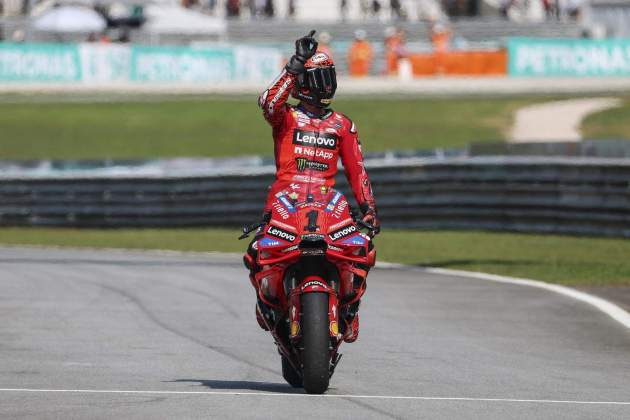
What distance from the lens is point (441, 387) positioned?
7875 mm

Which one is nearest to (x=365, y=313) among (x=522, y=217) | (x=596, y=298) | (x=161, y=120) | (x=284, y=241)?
(x=596, y=298)

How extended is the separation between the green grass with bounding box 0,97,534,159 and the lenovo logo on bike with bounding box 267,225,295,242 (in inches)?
871

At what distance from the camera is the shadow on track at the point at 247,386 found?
7.81 metres

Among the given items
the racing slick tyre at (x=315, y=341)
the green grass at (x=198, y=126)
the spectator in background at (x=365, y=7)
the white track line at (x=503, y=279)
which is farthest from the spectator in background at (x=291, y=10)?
the racing slick tyre at (x=315, y=341)

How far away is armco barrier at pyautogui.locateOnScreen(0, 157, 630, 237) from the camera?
740 inches

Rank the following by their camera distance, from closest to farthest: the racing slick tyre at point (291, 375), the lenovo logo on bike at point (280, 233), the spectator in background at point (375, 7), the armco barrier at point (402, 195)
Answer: the lenovo logo on bike at point (280, 233) < the racing slick tyre at point (291, 375) < the armco barrier at point (402, 195) < the spectator in background at point (375, 7)

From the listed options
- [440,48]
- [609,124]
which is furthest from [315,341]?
[440,48]

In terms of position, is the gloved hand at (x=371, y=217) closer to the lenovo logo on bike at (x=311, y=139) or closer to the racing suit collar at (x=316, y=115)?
the lenovo logo on bike at (x=311, y=139)

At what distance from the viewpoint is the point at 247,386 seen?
7977 millimetres

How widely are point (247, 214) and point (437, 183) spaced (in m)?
2.79

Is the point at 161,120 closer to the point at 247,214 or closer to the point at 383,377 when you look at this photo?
the point at 247,214

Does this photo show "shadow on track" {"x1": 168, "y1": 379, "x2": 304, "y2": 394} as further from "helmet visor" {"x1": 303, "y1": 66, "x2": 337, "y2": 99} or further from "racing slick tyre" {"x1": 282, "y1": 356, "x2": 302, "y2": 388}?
"helmet visor" {"x1": 303, "y1": 66, "x2": 337, "y2": 99}

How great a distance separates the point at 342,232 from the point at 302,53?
40.8 inches

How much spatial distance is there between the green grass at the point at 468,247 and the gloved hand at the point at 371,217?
20.1 ft
